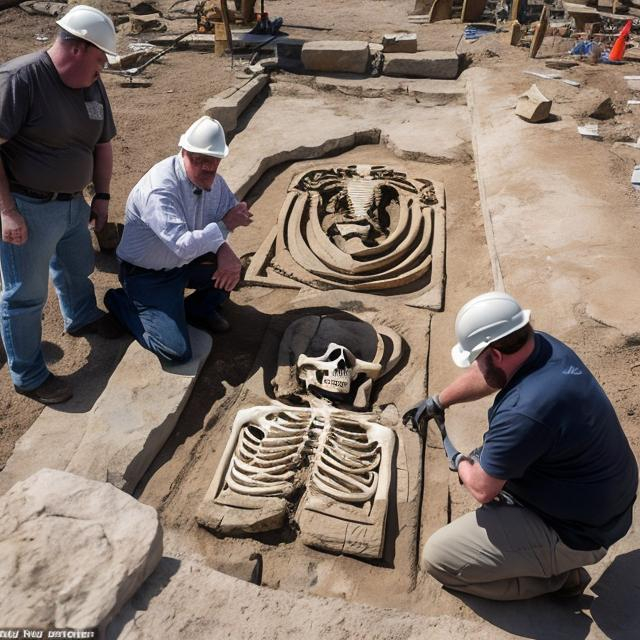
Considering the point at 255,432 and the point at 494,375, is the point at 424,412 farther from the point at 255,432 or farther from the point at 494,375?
the point at 255,432

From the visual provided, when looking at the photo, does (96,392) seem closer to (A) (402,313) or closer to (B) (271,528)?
(B) (271,528)

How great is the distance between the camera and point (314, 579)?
338 cm

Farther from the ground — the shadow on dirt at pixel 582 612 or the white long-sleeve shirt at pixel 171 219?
the white long-sleeve shirt at pixel 171 219

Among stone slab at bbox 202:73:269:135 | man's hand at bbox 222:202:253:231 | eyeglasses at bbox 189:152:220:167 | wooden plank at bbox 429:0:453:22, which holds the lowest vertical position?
wooden plank at bbox 429:0:453:22

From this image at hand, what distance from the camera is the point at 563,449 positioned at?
281cm

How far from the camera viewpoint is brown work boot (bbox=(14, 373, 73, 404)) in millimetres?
4359

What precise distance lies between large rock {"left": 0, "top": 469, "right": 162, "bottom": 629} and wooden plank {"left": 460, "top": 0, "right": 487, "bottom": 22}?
51.7ft

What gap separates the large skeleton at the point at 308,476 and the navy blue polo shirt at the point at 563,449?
940 millimetres

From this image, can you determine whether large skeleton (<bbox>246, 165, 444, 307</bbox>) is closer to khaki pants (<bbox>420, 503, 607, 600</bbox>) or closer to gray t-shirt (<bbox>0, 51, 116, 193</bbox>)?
gray t-shirt (<bbox>0, 51, 116, 193</bbox>)

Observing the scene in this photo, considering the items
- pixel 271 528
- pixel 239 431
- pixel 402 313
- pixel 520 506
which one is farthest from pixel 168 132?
pixel 520 506

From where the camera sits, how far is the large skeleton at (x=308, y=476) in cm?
352

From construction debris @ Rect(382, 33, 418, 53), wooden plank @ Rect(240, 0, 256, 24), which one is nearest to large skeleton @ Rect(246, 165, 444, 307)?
construction debris @ Rect(382, 33, 418, 53)

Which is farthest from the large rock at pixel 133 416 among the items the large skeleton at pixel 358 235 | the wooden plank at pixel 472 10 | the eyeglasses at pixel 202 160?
the wooden plank at pixel 472 10

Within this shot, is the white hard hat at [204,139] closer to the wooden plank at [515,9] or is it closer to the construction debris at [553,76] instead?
the construction debris at [553,76]
